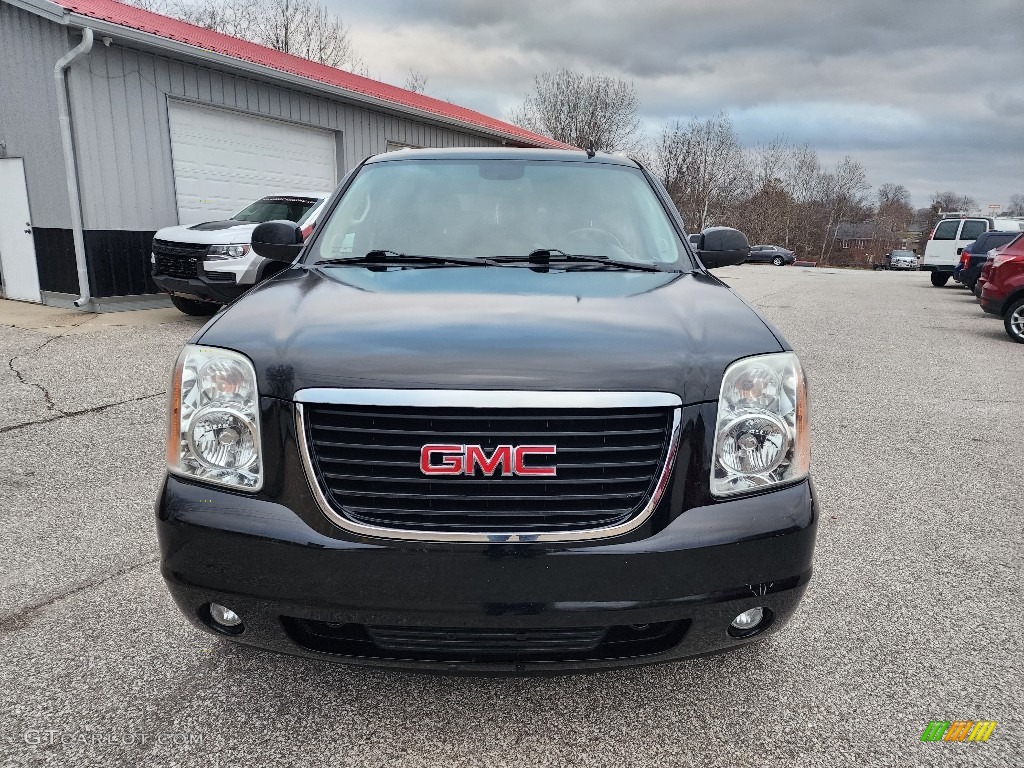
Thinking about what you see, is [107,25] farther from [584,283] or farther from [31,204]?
[584,283]

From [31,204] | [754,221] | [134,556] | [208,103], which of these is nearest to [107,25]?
[208,103]

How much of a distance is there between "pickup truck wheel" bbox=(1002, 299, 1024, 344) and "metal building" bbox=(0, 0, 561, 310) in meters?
11.7

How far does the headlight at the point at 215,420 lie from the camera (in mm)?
1773

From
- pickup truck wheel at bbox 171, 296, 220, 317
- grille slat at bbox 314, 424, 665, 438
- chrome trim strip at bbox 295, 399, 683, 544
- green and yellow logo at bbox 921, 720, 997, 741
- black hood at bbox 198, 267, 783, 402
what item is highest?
black hood at bbox 198, 267, 783, 402

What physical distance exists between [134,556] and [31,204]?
32.0 ft

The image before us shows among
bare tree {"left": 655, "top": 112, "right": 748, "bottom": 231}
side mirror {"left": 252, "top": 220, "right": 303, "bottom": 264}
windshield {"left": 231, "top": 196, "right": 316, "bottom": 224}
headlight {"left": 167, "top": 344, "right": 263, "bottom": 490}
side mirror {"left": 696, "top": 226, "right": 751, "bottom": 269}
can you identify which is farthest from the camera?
bare tree {"left": 655, "top": 112, "right": 748, "bottom": 231}

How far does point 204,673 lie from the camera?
2.21 m

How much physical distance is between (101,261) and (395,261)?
359 inches

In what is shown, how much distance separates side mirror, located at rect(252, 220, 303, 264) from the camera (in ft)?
10.5

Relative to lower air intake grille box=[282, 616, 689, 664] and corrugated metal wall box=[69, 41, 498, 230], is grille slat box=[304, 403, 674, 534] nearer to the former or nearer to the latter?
lower air intake grille box=[282, 616, 689, 664]

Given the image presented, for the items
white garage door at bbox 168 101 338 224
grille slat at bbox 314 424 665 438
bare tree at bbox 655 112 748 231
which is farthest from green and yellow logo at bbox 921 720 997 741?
bare tree at bbox 655 112 748 231

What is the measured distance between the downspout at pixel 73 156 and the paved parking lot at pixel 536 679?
6390 mm

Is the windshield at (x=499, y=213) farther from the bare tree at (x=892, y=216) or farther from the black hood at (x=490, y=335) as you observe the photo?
the bare tree at (x=892, y=216)

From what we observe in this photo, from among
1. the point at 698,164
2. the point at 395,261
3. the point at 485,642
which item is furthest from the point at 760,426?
the point at 698,164
